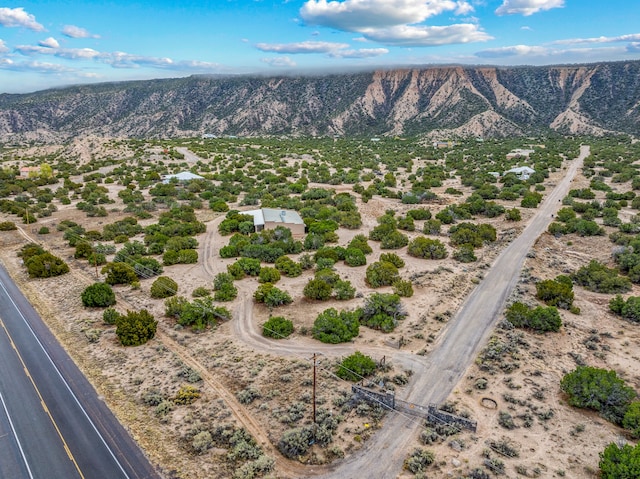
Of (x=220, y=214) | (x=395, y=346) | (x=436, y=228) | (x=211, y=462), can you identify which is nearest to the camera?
(x=211, y=462)

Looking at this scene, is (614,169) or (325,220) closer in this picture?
(325,220)

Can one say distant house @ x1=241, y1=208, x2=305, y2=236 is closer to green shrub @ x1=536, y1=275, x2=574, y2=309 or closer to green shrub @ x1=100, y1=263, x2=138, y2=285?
green shrub @ x1=100, y1=263, x2=138, y2=285

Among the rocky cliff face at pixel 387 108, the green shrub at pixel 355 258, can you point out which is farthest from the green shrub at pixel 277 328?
the rocky cliff face at pixel 387 108

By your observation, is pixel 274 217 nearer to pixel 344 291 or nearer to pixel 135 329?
pixel 344 291

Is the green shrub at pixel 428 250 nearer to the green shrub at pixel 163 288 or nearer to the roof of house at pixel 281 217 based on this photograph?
the roof of house at pixel 281 217

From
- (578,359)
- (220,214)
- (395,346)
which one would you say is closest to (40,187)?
(220,214)

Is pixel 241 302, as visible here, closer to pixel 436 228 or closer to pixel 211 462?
pixel 211 462
